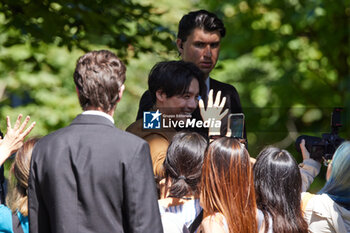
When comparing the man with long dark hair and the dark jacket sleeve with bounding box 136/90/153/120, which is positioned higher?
the man with long dark hair

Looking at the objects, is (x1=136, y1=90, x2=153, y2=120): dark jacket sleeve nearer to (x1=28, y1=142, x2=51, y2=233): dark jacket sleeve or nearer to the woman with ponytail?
the woman with ponytail

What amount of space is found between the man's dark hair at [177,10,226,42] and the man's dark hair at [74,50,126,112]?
1517 millimetres

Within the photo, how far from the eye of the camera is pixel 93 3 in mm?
5145

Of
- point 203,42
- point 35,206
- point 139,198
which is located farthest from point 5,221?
point 203,42

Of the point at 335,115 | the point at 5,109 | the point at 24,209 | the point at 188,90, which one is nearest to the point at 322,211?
the point at 335,115

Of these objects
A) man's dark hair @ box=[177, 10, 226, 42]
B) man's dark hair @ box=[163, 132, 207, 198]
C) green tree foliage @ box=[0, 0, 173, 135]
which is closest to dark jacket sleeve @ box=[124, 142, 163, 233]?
man's dark hair @ box=[163, 132, 207, 198]

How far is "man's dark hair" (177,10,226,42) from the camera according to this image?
354 centimetres

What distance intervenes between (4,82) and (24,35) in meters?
2.15

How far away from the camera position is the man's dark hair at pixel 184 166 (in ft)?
8.50

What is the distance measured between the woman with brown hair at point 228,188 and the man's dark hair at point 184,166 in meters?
0.21

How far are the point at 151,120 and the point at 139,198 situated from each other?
41.3 inches

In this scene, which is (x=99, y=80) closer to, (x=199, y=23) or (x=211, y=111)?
(x=211, y=111)

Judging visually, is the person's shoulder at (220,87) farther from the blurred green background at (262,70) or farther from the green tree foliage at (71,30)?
the blurred green background at (262,70)

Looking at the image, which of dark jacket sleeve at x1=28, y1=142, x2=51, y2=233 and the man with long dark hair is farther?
the man with long dark hair
